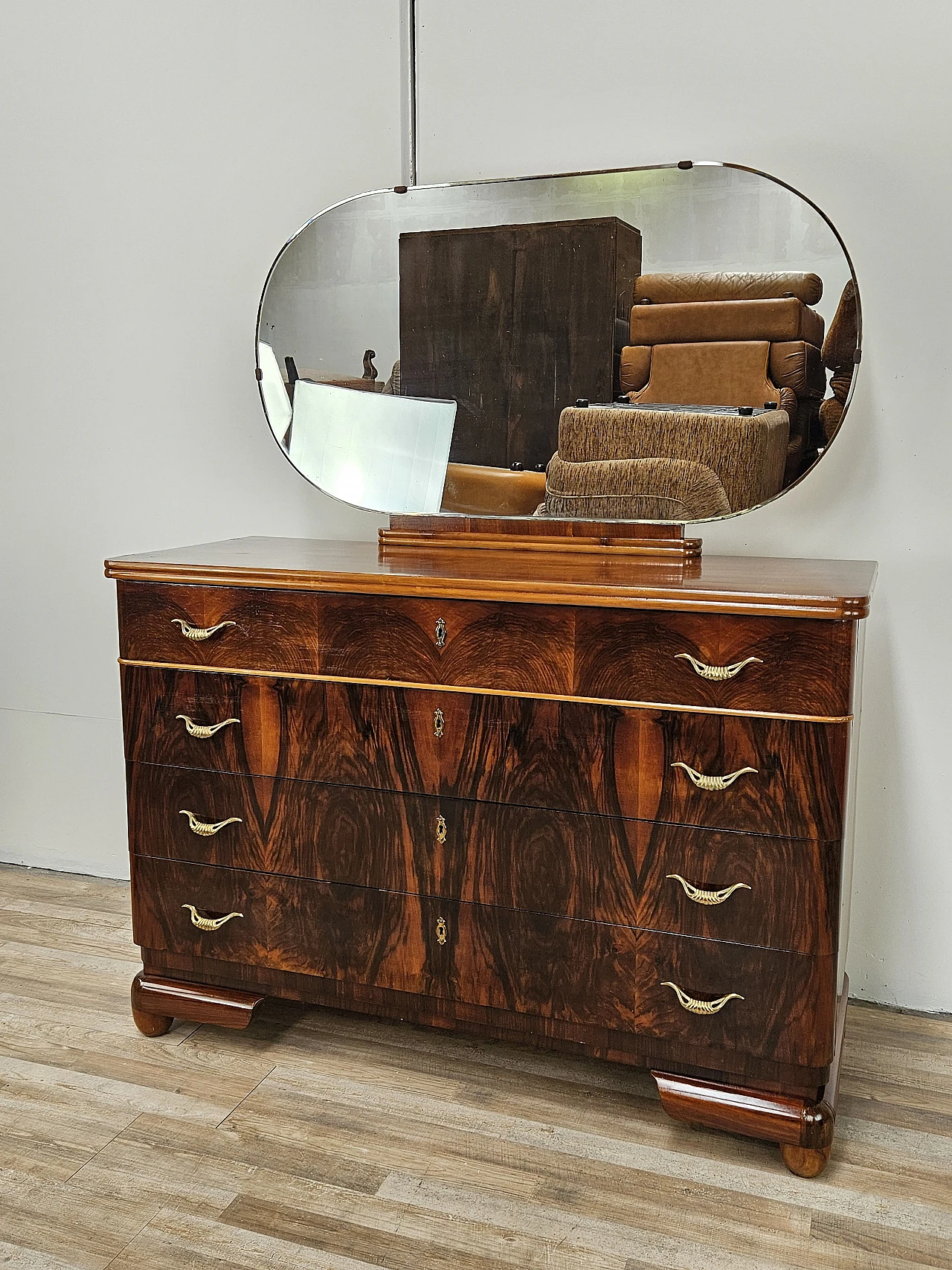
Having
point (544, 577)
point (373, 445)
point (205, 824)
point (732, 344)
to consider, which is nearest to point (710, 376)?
point (732, 344)

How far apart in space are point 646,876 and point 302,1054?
29.6 inches

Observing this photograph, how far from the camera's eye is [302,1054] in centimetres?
197

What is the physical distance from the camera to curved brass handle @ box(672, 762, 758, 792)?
62.8 inches

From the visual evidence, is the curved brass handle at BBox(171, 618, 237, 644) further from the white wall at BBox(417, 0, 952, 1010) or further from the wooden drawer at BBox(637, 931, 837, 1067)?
the white wall at BBox(417, 0, 952, 1010)

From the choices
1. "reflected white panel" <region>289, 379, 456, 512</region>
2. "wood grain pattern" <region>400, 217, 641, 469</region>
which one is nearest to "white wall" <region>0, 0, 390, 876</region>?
"reflected white panel" <region>289, 379, 456, 512</region>

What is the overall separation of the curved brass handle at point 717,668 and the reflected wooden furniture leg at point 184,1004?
101 centimetres

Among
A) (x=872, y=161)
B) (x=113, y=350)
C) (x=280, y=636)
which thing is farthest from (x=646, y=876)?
(x=113, y=350)

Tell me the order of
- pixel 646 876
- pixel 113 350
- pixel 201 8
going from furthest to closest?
pixel 113 350
pixel 201 8
pixel 646 876

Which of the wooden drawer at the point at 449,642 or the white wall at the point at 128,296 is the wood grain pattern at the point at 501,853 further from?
the white wall at the point at 128,296

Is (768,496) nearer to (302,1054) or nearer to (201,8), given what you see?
(302,1054)

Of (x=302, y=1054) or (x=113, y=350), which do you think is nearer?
(x=302, y=1054)

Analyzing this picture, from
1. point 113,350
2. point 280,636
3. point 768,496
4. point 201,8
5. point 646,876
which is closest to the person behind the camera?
point 646,876

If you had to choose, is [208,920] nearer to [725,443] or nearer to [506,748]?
[506,748]

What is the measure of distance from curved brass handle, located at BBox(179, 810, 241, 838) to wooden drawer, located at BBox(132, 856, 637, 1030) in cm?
7
